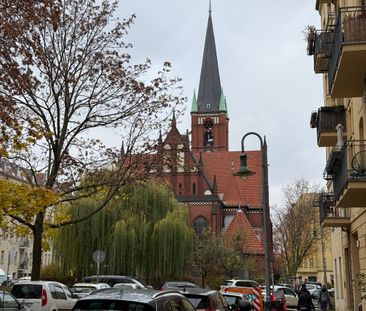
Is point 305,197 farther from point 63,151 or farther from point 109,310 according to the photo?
point 109,310

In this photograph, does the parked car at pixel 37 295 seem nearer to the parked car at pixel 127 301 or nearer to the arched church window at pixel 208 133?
the parked car at pixel 127 301

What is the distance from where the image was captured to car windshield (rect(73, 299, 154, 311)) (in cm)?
718

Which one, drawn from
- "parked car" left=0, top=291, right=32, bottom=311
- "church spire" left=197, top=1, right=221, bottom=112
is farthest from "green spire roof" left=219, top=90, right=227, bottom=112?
"parked car" left=0, top=291, right=32, bottom=311

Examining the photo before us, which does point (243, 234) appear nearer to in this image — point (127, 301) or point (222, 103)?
point (222, 103)

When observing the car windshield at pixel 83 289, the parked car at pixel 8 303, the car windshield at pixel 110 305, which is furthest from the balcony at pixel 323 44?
the car windshield at pixel 83 289

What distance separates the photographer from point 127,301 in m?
7.30

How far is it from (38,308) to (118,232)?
62.3 ft

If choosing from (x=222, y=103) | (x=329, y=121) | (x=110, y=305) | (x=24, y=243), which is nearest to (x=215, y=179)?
(x=222, y=103)

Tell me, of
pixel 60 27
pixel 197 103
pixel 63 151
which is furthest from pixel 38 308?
pixel 197 103

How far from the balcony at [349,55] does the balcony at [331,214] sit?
317 inches

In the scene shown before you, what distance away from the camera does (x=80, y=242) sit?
37.4 metres

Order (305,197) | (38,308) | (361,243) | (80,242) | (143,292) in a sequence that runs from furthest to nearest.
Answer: (305,197) → (80,242) → (38,308) → (361,243) → (143,292)

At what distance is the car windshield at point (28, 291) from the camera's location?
1881 centimetres

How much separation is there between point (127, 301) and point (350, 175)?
25.6 feet
